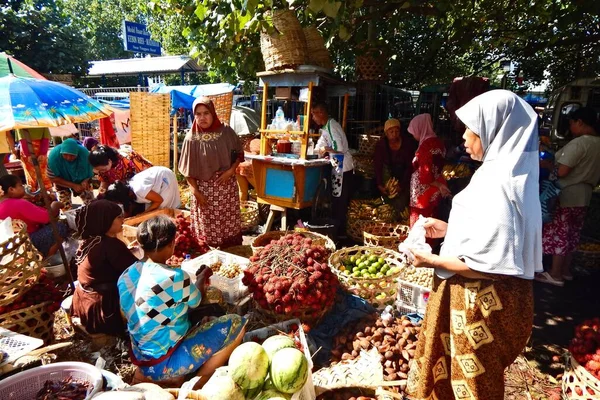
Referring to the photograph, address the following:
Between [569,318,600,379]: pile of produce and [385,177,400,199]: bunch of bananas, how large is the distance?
9.84ft

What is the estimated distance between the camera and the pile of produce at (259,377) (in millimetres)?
1913

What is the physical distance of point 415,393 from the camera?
2.25 m

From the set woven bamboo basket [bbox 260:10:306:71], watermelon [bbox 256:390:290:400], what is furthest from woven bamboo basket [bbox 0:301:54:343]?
woven bamboo basket [bbox 260:10:306:71]

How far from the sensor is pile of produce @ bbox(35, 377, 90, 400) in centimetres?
192

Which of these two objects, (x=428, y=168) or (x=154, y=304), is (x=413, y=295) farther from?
(x=154, y=304)

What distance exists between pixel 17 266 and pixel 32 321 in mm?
626

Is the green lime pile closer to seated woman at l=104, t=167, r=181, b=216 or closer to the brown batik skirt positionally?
the brown batik skirt

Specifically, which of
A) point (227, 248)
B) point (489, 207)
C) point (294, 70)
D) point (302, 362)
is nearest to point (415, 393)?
point (302, 362)

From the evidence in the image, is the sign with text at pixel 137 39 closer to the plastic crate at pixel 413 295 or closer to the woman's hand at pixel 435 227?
the plastic crate at pixel 413 295

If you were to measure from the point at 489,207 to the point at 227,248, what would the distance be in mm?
3316

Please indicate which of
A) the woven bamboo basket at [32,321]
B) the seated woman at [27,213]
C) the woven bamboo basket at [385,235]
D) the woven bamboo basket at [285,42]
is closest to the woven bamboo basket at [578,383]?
the woven bamboo basket at [385,235]

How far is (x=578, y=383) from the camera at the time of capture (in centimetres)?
227

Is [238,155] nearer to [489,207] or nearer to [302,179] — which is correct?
[302,179]

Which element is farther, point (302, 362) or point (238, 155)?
point (238, 155)
